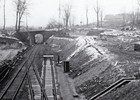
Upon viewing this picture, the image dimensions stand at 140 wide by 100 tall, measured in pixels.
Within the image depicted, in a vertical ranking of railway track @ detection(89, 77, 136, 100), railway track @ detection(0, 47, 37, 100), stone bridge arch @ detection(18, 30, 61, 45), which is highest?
stone bridge arch @ detection(18, 30, 61, 45)

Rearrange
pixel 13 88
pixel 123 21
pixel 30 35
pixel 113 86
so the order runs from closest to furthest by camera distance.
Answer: pixel 113 86 < pixel 13 88 < pixel 30 35 < pixel 123 21

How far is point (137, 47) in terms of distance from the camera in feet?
103

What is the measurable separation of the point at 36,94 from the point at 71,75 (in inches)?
330

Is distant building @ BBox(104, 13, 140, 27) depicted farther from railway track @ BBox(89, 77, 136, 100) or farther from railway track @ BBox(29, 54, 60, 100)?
railway track @ BBox(89, 77, 136, 100)

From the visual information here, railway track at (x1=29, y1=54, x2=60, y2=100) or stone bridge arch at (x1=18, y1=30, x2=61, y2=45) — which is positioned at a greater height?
stone bridge arch at (x1=18, y1=30, x2=61, y2=45)

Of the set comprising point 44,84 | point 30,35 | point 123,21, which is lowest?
point 44,84

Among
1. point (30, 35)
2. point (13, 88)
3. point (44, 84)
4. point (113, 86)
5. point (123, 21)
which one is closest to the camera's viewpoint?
point (113, 86)

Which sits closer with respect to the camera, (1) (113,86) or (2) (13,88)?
(1) (113,86)

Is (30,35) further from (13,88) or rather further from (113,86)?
(113,86)

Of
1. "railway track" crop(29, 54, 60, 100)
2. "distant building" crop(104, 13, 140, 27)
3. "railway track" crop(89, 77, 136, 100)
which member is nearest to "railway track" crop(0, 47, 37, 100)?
"railway track" crop(29, 54, 60, 100)

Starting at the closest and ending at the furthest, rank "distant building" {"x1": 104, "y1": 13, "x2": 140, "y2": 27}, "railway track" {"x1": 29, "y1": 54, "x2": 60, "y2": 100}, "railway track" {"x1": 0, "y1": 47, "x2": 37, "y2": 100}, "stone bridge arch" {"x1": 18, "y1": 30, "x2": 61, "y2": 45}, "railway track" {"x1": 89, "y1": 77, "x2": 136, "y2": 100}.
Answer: "railway track" {"x1": 89, "y1": 77, "x2": 136, "y2": 100}
"railway track" {"x1": 0, "y1": 47, "x2": 37, "y2": 100}
"railway track" {"x1": 29, "y1": 54, "x2": 60, "y2": 100}
"stone bridge arch" {"x1": 18, "y1": 30, "x2": 61, "y2": 45}
"distant building" {"x1": 104, "y1": 13, "x2": 140, "y2": 27}

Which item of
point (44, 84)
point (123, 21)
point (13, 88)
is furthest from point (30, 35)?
point (13, 88)

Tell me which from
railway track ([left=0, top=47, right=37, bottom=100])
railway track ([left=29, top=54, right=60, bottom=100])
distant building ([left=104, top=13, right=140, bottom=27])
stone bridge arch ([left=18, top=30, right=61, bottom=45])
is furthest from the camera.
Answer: distant building ([left=104, top=13, right=140, bottom=27])

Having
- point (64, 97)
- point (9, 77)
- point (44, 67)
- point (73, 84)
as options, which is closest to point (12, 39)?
point (44, 67)
